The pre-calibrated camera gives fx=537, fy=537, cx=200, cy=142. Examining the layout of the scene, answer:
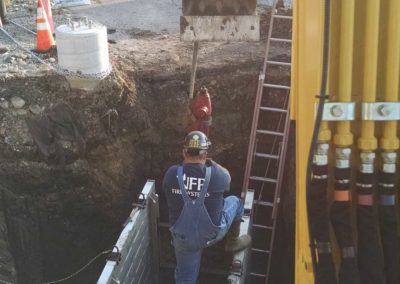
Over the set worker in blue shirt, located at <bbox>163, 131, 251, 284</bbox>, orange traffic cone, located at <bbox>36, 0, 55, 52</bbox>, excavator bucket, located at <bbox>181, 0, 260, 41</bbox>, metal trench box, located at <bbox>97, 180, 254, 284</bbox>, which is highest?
excavator bucket, located at <bbox>181, 0, 260, 41</bbox>

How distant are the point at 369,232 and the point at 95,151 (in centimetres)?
479

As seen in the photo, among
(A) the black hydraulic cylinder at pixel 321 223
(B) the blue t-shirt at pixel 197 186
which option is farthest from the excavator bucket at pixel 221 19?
(B) the blue t-shirt at pixel 197 186

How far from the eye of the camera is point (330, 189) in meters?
2.63

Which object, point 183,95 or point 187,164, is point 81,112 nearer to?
point 183,95

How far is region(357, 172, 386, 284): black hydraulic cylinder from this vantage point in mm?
2566

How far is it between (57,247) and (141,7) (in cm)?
439

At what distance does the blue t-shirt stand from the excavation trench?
7.31ft

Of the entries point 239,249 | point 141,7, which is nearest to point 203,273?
point 239,249

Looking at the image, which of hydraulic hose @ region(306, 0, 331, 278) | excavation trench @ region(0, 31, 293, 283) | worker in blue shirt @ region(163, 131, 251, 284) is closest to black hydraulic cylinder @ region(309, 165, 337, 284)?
hydraulic hose @ region(306, 0, 331, 278)

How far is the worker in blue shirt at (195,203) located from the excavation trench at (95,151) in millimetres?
2143

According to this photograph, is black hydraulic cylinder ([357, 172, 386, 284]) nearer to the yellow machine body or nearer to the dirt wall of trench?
the yellow machine body

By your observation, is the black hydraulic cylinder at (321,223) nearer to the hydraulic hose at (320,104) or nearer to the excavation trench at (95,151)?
the hydraulic hose at (320,104)

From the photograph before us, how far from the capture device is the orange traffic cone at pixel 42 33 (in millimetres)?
7195

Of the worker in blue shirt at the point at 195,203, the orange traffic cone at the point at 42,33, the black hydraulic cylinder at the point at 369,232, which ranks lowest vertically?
the worker in blue shirt at the point at 195,203
